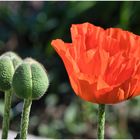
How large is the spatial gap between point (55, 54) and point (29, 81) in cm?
219

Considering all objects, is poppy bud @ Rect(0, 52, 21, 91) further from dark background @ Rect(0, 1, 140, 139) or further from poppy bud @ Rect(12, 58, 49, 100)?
dark background @ Rect(0, 1, 140, 139)

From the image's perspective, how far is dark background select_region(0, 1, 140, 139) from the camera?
2.56 m

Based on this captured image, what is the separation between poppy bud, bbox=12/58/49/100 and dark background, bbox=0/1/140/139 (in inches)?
61.9

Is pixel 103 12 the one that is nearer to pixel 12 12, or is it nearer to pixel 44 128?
pixel 12 12

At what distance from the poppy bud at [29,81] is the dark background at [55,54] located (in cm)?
157

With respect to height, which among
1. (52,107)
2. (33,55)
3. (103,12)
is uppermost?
(103,12)

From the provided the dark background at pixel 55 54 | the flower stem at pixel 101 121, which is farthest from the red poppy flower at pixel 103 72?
the dark background at pixel 55 54

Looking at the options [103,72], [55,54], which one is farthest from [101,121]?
[55,54]

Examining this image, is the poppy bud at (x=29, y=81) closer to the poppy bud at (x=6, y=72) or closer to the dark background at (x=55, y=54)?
the poppy bud at (x=6, y=72)

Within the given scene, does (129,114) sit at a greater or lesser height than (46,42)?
lesser

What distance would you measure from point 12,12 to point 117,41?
2.42 m

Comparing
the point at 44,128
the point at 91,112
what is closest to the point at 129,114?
the point at 91,112

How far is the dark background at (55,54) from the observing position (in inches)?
101

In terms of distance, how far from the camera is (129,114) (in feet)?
8.46
